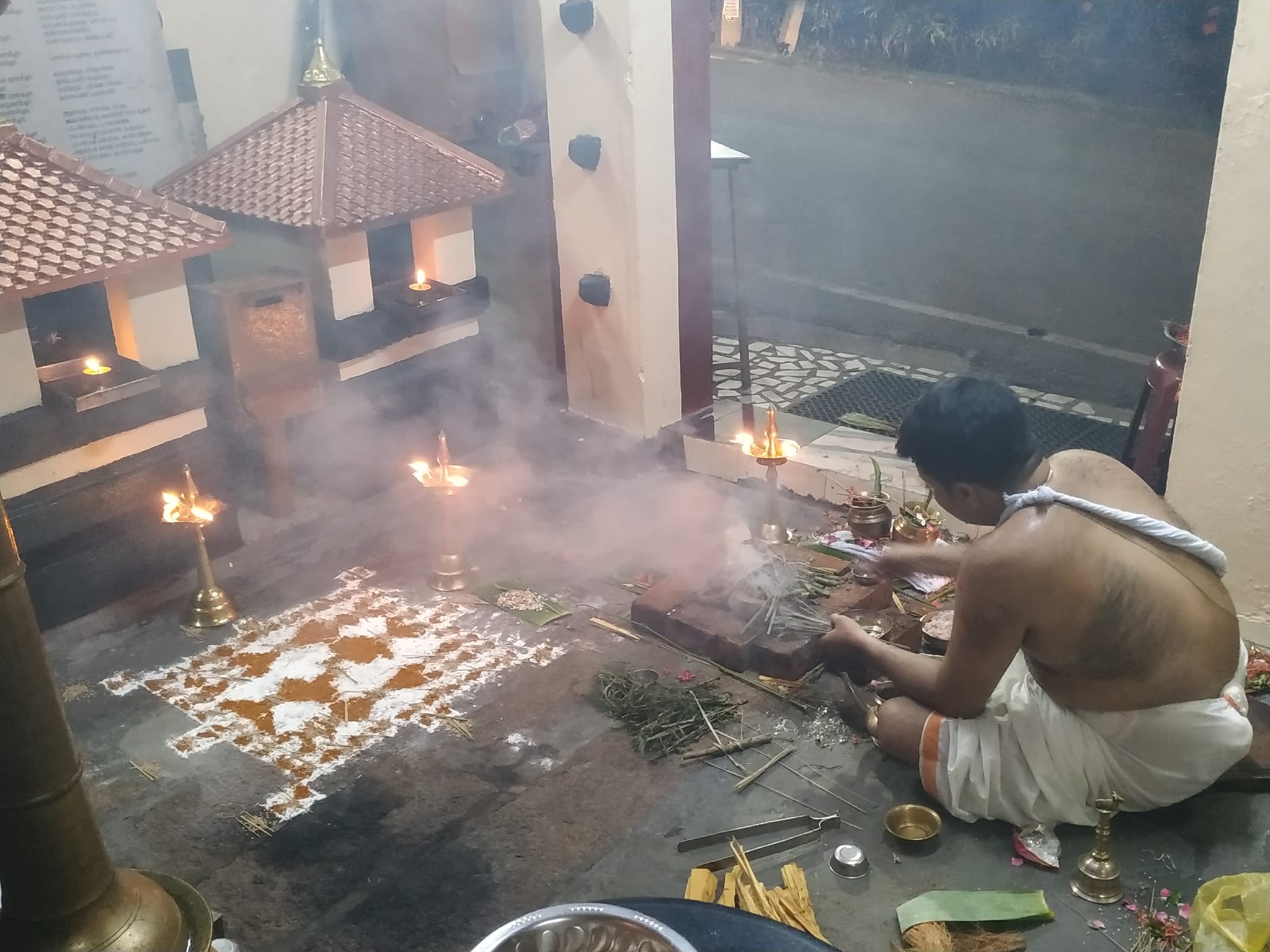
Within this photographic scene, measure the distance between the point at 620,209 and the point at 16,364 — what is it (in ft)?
10.4

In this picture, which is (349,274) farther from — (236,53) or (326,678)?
(326,678)

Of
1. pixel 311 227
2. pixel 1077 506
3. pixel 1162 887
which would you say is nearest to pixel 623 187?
pixel 311 227

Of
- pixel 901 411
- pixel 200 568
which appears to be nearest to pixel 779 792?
pixel 200 568

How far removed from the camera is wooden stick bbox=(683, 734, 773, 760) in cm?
440

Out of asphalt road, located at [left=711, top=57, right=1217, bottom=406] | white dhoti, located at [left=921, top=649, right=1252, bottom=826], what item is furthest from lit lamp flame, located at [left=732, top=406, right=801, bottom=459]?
asphalt road, located at [left=711, top=57, right=1217, bottom=406]

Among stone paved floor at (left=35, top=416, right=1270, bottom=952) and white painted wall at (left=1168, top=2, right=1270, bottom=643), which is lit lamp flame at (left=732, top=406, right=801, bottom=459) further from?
white painted wall at (left=1168, top=2, right=1270, bottom=643)

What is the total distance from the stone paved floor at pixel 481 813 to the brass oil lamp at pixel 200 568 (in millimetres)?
86

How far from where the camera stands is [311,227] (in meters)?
5.77

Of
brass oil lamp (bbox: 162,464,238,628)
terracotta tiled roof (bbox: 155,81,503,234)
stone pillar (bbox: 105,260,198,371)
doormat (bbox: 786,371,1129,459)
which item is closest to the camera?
brass oil lamp (bbox: 162,464,238,628)

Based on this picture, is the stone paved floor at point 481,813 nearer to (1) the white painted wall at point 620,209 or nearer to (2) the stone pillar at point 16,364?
(2) the stone pillar at point 16,364

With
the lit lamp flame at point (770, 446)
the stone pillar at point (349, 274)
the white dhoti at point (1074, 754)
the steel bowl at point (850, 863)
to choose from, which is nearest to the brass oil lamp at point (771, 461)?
the lit lamp flame at point (770, 446)

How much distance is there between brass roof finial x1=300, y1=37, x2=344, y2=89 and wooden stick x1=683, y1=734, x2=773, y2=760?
428 centimetres

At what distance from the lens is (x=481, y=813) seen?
414 centimetres

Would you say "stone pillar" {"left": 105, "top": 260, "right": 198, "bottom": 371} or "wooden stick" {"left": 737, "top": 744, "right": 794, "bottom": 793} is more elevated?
"stone pillar" {"left": 105, "top": 260, "right": 198, "bottom": 371}
